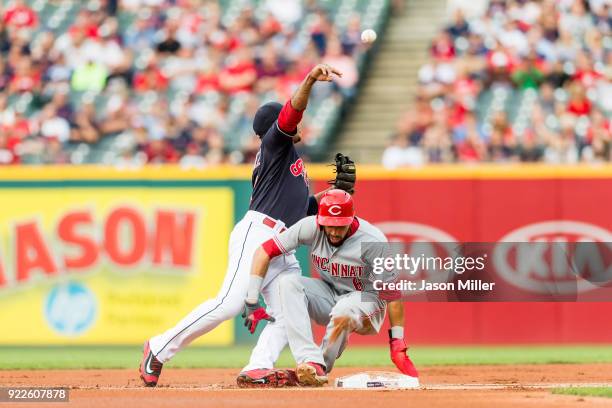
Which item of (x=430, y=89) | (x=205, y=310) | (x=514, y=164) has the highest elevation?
(x=430, y=89)

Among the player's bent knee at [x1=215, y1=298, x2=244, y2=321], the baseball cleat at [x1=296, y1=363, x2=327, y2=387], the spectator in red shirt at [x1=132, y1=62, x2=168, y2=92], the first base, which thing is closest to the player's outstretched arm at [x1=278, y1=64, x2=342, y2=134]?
the player's bent knee at [x1=215, y1=298, x2=244, y2=321]

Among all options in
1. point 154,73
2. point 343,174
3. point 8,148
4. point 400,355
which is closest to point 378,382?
point 400,355

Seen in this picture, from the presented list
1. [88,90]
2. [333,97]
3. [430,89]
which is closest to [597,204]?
[430,89]

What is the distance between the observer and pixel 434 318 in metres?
14.1

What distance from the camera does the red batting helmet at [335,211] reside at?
854 cm

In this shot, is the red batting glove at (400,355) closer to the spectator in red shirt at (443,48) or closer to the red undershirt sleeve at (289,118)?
the red undershirt sleeve at (289,118)

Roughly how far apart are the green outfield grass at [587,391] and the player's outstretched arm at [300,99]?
2503 mm

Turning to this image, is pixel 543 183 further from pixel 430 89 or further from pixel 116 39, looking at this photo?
pixel 116 39

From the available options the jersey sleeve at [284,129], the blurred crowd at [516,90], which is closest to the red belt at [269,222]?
the jersey sleeve at [284,129]

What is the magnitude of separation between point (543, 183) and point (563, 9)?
170 inches

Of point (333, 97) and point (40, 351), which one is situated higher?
point (333, 97)

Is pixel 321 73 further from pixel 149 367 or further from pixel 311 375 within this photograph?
pixel 149 367

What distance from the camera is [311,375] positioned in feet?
28.2

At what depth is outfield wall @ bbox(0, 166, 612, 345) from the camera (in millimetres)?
13945
